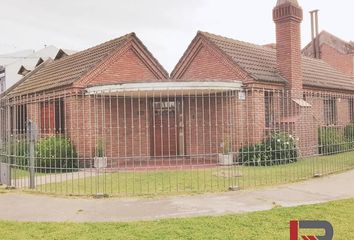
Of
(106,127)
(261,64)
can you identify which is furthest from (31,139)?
(261,64)

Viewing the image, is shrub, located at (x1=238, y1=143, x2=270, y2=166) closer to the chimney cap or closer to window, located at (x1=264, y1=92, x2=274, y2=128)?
window, located at (x1=264, y1=92, x2=274, y2=128)

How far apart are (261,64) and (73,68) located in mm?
8212

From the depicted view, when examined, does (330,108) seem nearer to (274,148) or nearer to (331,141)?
(331,141)

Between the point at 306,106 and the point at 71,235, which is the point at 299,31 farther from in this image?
the point at 71,235

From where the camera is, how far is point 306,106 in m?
15.6

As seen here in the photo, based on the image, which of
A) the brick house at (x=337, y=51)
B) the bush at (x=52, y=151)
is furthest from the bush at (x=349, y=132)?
the brick house at (x=337, y=51)

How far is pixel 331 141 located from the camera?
45.3 ft

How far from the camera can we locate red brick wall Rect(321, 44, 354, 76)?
35.7 meters

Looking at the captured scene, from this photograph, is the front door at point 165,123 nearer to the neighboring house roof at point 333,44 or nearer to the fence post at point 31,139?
the fence post at point 31,139

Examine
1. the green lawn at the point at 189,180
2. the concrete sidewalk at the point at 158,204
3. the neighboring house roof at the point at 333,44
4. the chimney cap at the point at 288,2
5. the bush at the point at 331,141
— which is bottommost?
the concrete sidewalk at the point at 158,204

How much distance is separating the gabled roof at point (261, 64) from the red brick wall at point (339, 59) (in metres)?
13.3

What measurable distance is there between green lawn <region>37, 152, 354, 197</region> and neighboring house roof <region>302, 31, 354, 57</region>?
2495 cm

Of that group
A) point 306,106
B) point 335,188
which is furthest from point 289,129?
point 335,188

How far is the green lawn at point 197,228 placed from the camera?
560 cm
